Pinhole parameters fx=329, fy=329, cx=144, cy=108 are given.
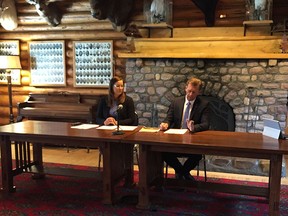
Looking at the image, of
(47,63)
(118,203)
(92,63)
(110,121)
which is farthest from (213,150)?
A: (47,63)

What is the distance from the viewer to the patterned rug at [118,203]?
120 inches

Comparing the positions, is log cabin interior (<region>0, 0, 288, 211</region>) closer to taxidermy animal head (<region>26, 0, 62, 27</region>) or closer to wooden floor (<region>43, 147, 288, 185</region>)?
taxidermy animal head (<region>26, 0, 62, 27</region>)

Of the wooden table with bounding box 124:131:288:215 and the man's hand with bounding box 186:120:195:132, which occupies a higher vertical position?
the man's hand with bounding box 186:120:195:132

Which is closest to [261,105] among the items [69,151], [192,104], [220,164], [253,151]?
[220,164]

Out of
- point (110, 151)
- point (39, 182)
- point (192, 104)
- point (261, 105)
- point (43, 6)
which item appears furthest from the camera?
point (43, 6)

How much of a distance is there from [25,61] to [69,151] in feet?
6.73

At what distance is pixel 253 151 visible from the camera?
2.65 meters

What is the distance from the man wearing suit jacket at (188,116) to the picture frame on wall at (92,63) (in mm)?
2439

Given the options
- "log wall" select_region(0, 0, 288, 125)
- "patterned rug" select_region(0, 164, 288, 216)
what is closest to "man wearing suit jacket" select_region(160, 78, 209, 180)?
"patterned rug" select_region(0, 164, 288, 216)

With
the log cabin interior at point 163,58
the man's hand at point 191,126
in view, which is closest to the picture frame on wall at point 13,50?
the log cabin interior at point 163,58

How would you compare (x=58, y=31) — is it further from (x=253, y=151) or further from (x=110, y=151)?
(x=253, y=151)

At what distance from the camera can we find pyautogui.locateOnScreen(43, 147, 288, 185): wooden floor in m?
4.05

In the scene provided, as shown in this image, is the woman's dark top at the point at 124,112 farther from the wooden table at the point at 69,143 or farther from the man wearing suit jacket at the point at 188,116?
the man wearing suit jacket at the point at 188,116

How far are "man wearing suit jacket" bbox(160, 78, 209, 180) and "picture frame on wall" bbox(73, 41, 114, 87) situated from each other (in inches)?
96.0
